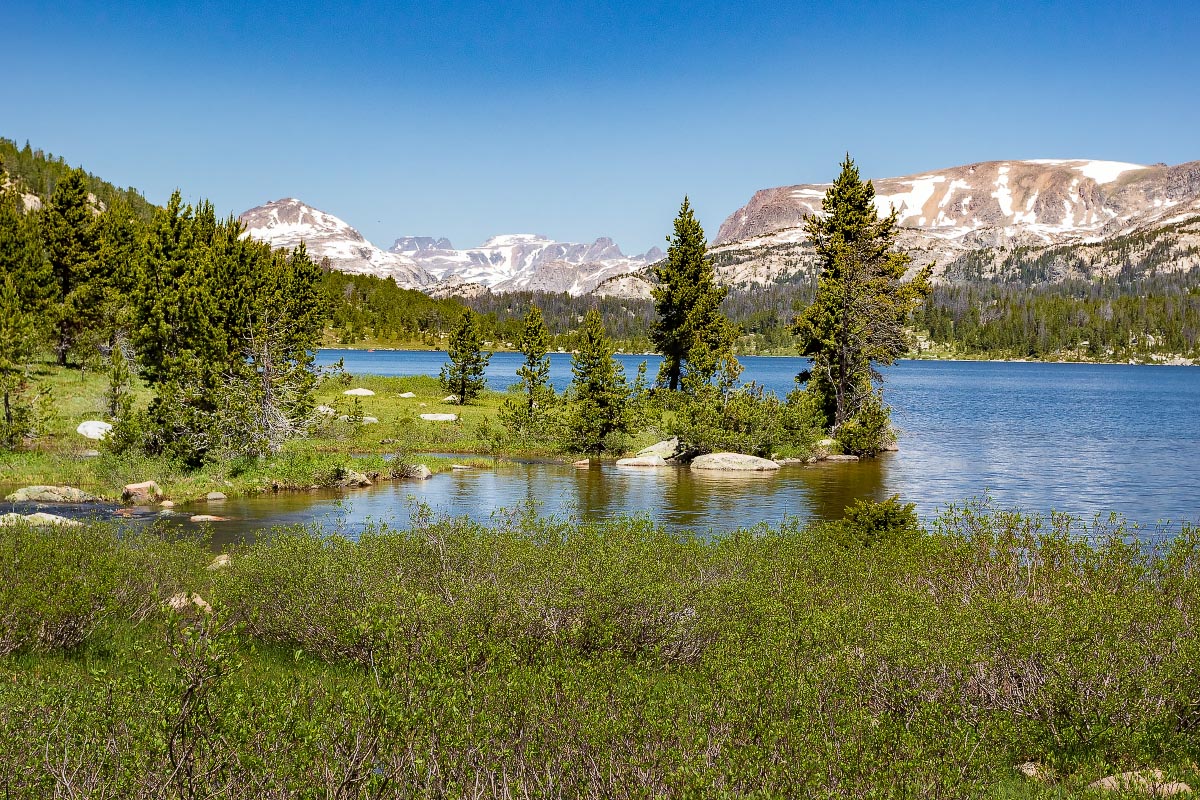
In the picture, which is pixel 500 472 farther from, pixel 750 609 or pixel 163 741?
pixel 163 741

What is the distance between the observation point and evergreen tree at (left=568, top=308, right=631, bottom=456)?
158 feet

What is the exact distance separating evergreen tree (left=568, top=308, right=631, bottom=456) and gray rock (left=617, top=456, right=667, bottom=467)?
244 cm

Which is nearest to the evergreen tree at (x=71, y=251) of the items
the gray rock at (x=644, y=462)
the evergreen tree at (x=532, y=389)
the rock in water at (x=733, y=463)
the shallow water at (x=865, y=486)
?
the shallow water at (x=865, y=486)

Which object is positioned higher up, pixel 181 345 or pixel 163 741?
pixel 181 345

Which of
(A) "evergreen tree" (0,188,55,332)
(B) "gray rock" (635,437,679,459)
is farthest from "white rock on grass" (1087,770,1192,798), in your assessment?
(A) "evergreen tree" (0,188,55,332)

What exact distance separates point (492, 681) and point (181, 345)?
3413 cm

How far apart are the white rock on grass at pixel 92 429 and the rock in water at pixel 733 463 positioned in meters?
30.1

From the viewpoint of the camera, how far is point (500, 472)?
4241 centimetres

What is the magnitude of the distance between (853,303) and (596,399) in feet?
54.3

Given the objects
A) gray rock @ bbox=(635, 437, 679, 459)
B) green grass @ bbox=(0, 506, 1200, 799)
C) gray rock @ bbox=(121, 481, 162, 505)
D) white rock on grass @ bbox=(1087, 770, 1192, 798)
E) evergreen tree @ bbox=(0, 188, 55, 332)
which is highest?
evergreen tree @ bbox=(0, 188, 55, 332)

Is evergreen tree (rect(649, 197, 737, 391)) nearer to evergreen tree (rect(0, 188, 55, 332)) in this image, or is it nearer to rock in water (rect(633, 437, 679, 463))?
rock in water (rect(633, 437, 679, 463))

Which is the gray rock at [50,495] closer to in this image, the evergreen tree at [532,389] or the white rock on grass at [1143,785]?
the evergreen tree at [532,389]

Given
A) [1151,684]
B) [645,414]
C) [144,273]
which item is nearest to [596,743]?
[1151,684]

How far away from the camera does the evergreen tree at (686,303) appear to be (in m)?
57.2
